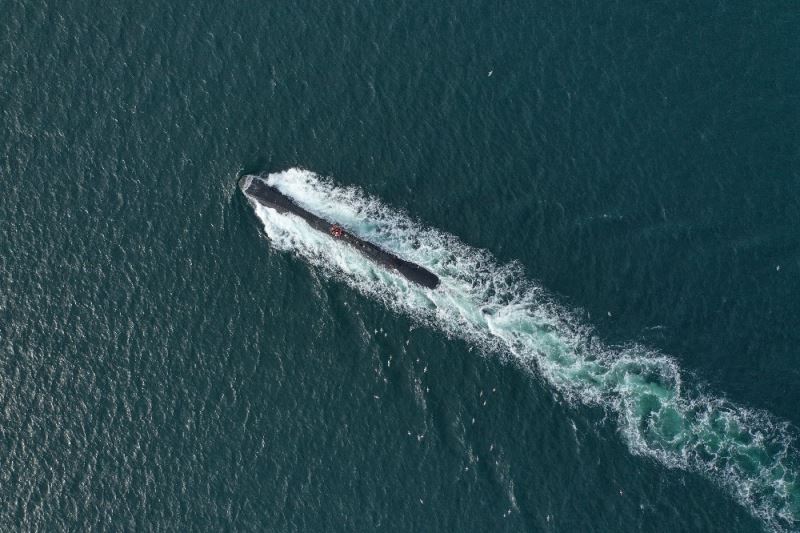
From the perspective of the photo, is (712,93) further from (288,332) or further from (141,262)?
(141,262)

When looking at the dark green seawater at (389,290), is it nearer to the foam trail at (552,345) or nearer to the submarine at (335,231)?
the foam trail at (552,345)

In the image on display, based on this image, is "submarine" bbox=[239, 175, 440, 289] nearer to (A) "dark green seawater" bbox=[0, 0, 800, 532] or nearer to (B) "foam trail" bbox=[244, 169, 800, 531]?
(B) "foam trail" bbox=[244, 169, 800, 531]

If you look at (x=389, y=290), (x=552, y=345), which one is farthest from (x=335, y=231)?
(x=552, y=345)

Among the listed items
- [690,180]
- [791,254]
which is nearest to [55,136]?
[690,180]

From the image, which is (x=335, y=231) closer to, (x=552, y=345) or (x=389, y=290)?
(x=389, y=290)

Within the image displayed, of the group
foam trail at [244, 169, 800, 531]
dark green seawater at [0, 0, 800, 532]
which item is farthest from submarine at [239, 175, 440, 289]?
dark green seawater at [0, 0, 800, 532]

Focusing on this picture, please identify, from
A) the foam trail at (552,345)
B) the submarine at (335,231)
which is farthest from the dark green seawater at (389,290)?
the submarine at (335,231)
